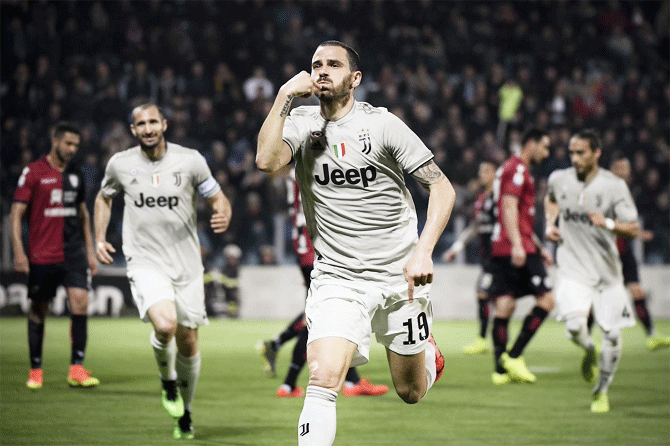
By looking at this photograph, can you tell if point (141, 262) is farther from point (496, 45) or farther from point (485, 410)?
point (496, 45)

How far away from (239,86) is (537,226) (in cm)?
754

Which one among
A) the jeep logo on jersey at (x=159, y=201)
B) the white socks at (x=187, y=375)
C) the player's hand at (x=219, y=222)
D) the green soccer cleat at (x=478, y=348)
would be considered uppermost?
the jeep logo on jersey at (x=159, y=201)

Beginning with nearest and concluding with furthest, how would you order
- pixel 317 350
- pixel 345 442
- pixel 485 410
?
pixel 317 350 → pixel 345 442 → pixel 485 410

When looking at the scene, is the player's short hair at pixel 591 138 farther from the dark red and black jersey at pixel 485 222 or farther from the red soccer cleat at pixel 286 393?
the dark red and black jersey at pixel 485 222

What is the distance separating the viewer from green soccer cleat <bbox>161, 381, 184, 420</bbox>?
6.74 m

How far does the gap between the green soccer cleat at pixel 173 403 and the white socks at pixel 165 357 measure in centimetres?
11

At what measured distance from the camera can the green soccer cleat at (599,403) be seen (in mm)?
8023

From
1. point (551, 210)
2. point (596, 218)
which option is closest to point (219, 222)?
point (596, 218)

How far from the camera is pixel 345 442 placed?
667 cm

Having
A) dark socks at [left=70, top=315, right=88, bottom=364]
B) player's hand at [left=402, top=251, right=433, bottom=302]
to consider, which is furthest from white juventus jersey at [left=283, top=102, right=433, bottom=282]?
dark socks at [left=70, top=315, right=88, bottom=364]

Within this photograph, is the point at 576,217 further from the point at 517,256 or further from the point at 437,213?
the point at 437,213

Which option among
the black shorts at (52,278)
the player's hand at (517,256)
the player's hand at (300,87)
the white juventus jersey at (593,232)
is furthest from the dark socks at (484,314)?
the player's hand at (300,87)

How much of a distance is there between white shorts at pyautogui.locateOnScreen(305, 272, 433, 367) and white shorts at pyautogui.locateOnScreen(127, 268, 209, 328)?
203cm

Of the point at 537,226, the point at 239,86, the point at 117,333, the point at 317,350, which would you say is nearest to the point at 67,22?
the point at 239,86
